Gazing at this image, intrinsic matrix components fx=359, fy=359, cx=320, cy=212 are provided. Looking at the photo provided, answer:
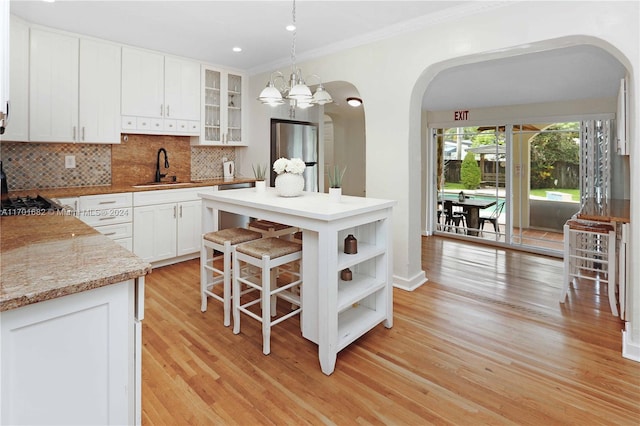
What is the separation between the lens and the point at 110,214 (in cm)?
369

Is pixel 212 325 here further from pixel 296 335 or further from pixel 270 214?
pixel 270 214

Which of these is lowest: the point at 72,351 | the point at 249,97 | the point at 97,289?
the point at 72,351

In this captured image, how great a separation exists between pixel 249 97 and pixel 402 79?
98.0 inches

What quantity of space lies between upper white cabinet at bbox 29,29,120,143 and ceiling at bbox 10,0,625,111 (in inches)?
6.4

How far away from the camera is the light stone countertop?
39.3 inches


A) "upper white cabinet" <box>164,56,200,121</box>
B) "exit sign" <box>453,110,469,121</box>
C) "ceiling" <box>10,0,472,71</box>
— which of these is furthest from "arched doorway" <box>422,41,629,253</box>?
"upper white cabinet" <box>164,56,200,121</box>

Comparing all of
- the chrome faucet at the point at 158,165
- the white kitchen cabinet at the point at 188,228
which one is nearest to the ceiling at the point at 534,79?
the white kitchen cabinet at the point at 188,228

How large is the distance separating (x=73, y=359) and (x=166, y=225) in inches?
125

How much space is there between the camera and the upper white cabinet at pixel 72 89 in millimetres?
A: 3389

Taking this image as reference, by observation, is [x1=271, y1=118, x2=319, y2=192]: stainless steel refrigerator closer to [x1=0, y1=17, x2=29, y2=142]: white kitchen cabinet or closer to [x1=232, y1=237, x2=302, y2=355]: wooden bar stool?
[x1=232, y1=237, x2=302, y2=355]: wooden bar stool

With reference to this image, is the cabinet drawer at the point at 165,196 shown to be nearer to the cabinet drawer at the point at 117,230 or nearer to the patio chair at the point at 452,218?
the cabinet drawer at the point at 117,230

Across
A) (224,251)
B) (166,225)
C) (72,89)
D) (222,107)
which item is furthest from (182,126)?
(224,251)

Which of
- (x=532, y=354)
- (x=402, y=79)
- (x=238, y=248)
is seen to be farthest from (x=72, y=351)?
(x=402, y=79)

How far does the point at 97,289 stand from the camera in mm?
1132
